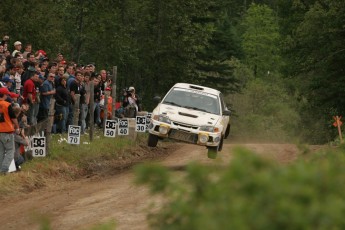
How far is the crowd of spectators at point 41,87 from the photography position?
1745 centimetres

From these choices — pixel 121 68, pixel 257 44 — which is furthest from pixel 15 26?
pixel 257 44

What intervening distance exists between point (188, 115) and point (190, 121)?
0.25 metres

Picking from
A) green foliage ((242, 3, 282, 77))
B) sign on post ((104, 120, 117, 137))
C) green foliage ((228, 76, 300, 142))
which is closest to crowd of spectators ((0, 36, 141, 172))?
sign on post ((104, 120, 117, 137))

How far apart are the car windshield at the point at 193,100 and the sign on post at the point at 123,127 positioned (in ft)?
11.4

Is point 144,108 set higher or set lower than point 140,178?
lower

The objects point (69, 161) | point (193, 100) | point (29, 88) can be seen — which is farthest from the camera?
point (193, 100)

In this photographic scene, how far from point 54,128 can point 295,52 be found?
23.2m

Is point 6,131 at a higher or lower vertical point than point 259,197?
lower

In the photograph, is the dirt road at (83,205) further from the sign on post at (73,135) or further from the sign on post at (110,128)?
the sign on post at (110,128)

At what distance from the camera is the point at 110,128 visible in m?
23.1

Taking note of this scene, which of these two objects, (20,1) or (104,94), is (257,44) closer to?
(20,1)

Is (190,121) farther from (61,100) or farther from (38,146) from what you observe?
(38,146)

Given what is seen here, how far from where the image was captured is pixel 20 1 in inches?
1298

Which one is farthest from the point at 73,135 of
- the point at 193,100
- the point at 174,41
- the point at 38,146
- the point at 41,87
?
the point at 174,41
